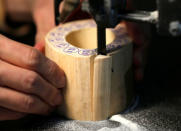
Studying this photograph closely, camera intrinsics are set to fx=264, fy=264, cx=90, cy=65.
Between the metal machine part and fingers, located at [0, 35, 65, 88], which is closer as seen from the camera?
the metal machine part

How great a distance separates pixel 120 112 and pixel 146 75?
293 mm

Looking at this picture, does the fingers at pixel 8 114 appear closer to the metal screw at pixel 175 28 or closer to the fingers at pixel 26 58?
the fingers at pixel 26 58

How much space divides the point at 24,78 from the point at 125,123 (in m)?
0.32

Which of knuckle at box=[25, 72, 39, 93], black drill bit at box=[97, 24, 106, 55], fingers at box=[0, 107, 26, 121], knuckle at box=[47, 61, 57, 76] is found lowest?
fingers at box=[0, 107, 26, 121]

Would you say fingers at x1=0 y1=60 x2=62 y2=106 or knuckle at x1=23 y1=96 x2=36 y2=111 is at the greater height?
fingers at x1=0 y1=60 x2=62 y2=106

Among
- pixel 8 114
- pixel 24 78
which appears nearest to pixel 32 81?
pixel 24 78

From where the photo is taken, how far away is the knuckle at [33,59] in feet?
2.32

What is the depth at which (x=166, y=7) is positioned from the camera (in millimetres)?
561

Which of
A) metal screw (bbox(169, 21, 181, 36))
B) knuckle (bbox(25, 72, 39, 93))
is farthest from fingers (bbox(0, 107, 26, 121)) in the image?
metal screw (bbox(169, 21, 181, 36))

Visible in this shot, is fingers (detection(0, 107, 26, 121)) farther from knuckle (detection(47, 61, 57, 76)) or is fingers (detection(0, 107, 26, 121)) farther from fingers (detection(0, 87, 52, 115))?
knuckle (detection(47, 61, 57, 76))

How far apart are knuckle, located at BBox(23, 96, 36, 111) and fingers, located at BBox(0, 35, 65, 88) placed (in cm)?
7

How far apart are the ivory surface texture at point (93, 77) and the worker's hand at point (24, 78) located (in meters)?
0.05

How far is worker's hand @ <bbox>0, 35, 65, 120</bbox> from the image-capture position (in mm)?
706

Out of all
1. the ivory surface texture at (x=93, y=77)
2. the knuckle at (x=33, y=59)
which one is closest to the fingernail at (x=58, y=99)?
the ivory surface texture at (x=93, y=77)
